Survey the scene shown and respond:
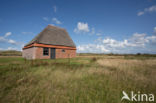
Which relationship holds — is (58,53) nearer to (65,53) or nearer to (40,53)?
(65,53)

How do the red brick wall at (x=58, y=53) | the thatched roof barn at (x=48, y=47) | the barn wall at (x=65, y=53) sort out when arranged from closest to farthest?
the red brick wall at (x=58, y=53) < the thatched roof barn at (x=48, y=47) < the barn wall at (x=65, y=53)

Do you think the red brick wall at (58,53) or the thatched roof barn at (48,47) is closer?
the red brick wall at (58,53)

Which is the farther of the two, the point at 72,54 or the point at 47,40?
the point at 72,54

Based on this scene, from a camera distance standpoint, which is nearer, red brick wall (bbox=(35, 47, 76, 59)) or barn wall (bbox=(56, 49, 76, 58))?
red brick wall (bbox=(35, 47, 76, 59))

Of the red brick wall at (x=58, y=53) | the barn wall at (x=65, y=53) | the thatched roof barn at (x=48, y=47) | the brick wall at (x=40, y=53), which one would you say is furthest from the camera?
the barn wall at (x=65, y=53)

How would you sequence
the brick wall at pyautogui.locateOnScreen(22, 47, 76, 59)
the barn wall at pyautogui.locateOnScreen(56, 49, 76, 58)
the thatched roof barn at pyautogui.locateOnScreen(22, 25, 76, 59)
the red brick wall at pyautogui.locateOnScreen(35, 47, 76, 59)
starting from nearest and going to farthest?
the brick wall at pyautogui.locateOnScreen(22, 47, 76, 59) < the red brick wall at pyautogui.locateOnScreen(35, 47, 76, 59) < the thatched roof barn at pyautogui.locateOnScreen(22, 25, 76, 59) < the barn wall at pyautogui.locateOnScreen(56, 49, 76, 58)

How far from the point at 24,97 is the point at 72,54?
62.9ft

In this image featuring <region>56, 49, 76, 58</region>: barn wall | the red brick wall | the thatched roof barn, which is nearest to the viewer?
the red brick wall

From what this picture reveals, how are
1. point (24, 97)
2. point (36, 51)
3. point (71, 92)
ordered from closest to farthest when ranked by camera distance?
point (24, 97) → point (71, 92) → point (36, 51)

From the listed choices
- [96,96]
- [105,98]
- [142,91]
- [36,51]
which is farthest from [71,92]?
[36,51]

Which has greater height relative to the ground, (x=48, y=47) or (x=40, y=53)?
(x=48, y=47)

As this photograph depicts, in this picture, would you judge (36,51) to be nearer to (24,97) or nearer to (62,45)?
(62,45)

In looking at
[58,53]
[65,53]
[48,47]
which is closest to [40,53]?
[48,47]

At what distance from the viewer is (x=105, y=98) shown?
2.24 m
